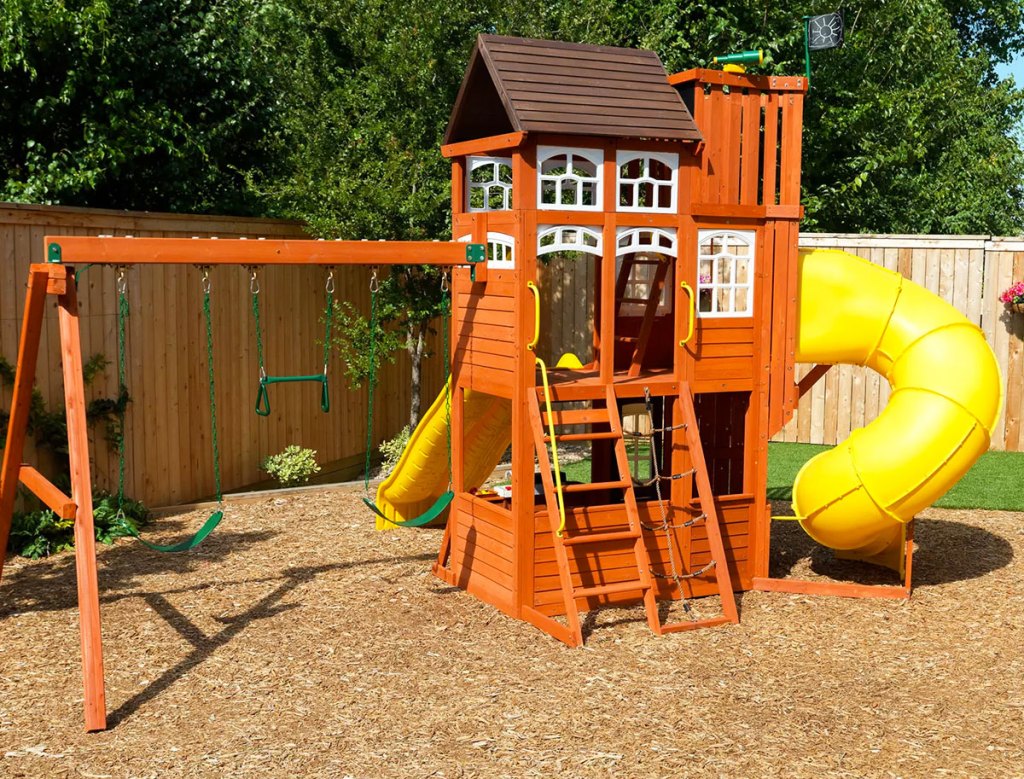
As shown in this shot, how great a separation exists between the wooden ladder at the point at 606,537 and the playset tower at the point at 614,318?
2 cm

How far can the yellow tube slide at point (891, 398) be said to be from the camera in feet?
25.0

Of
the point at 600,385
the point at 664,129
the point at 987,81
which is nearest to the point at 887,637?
the point at 600,385

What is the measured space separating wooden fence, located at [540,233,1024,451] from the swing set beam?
7.94 meters

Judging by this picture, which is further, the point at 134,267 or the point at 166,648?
the point at 134,267

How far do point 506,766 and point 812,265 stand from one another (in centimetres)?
460

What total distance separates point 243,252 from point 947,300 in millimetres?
9863

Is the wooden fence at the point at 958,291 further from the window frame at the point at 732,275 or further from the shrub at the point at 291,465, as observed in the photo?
the shrub at the point at 291,465

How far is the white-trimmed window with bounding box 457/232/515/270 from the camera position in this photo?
777cm

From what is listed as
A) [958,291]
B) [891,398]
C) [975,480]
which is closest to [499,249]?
[891,398]

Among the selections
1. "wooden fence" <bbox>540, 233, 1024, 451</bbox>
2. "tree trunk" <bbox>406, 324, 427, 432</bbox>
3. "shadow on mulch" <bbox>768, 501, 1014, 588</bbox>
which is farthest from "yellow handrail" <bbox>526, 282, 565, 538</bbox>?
"wooden fence" <bbox>540, 233, 1024, 451</bbox>

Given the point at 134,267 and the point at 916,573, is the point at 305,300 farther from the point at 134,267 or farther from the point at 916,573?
the point at 916,573

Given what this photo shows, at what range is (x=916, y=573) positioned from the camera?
8.84m

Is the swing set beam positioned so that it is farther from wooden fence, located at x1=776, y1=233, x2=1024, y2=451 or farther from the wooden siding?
wooden fence, located at x1=776, y1=233, x2=1024, y2=451

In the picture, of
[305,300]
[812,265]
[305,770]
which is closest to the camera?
[305,770]
